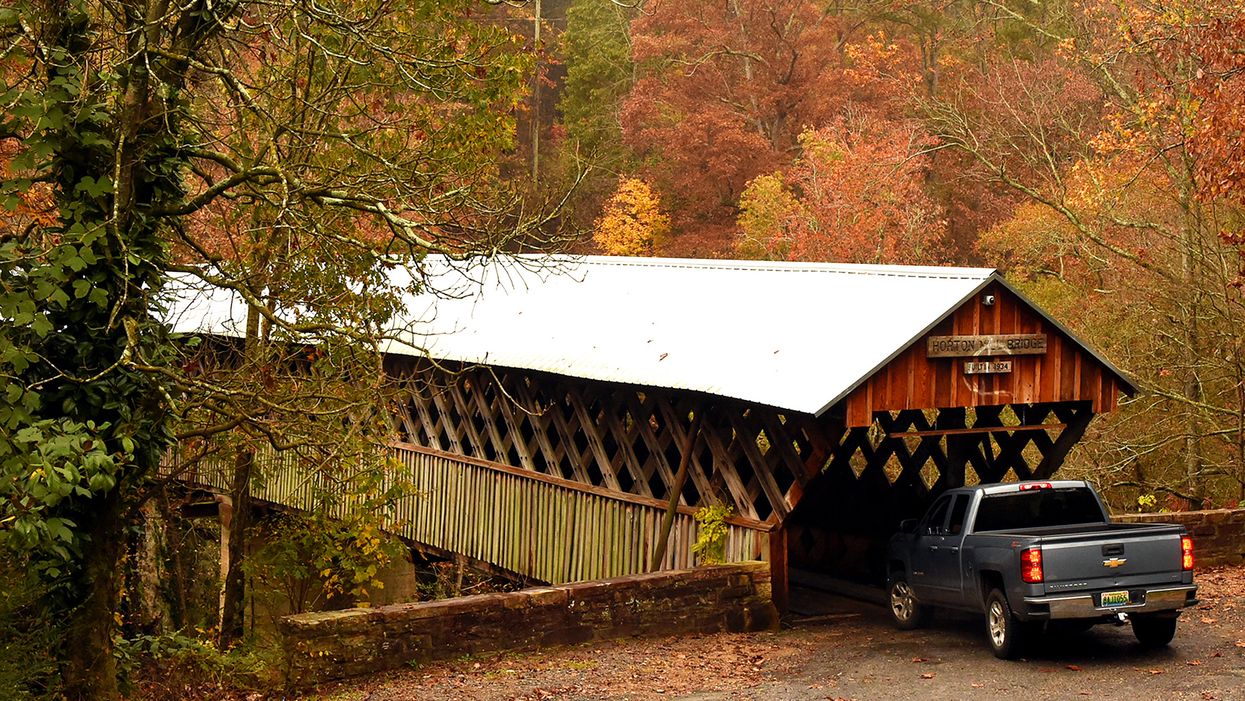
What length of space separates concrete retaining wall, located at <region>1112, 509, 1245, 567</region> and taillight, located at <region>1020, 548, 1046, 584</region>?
5280 millimetres

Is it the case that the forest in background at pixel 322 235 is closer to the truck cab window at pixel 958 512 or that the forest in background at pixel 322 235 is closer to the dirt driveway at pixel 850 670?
the truck cab window at pixel 958 512

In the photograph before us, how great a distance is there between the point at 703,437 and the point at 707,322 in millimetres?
1379

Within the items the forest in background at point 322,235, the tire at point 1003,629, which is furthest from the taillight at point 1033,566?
the forest in background at point 322,235

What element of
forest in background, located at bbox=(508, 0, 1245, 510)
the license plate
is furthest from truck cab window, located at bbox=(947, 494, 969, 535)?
forest in background, located at bbox=(508, 0, 1245, 510)

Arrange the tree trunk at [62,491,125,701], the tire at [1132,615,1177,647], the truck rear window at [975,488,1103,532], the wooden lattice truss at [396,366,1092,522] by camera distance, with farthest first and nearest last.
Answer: the wooden lattice truss at [396,366,1092,522], the truck rear window at [975,488,1103,532], the tire at [1132,615,1177,647], the tree trunk at [62,491,125,701]

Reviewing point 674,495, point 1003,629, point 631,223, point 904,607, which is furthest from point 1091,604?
point 631,223

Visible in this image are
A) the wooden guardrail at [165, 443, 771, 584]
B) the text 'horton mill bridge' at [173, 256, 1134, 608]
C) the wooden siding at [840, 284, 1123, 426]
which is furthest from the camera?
the wooden guardrail at [165, 443, 771, 584]

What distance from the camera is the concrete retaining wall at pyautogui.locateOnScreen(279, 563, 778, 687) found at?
36.7 ft

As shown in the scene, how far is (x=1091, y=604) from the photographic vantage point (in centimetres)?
1113

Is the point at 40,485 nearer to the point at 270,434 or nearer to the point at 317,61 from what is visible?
the point at 270,434

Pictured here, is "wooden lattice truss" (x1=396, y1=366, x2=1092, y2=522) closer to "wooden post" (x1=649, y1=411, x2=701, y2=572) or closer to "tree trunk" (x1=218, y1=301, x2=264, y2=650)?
"wooden post" (x1=649, y1=411, x2=701, y2=572)

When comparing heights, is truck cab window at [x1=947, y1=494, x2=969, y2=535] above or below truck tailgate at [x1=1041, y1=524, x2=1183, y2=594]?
above

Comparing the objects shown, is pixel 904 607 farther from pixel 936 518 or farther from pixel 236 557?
pixel 236 557

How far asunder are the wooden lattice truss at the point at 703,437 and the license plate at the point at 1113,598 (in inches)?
124
